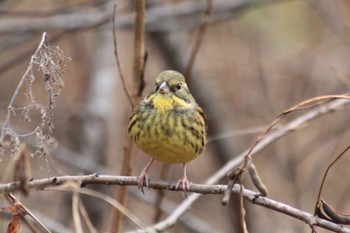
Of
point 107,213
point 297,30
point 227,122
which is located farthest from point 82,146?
point 297,30

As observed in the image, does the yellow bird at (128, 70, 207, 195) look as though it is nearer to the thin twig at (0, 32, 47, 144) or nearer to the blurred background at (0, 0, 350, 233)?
the thin twig at (0, 32, 47, 144)

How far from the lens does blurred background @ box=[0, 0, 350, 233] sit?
568 cm

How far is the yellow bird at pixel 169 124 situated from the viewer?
10.9 feet

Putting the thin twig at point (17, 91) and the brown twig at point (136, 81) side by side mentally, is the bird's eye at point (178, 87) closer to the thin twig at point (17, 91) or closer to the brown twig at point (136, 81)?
the brown twig at point (136, 81)

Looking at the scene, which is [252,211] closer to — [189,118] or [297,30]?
[297,30]

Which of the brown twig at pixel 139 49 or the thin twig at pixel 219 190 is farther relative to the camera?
the brown twig at pixel 139 49

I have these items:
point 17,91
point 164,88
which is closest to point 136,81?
point 164,88

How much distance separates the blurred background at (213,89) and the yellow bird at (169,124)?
173 cm

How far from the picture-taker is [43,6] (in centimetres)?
721

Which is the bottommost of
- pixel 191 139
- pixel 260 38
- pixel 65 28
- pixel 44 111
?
pixel 44 111

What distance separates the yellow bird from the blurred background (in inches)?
68.0

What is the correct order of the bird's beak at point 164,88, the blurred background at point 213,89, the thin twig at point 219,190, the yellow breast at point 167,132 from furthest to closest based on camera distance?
1. the blurred background at point 213,89
2. the bird's beak at point 164,88
3. the yellow breast at point 167,132
4. the thin twig at point 219,190

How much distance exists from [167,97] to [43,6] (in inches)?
158

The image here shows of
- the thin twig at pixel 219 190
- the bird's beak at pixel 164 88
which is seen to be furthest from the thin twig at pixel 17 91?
the bird's beak at pixel 164 88
